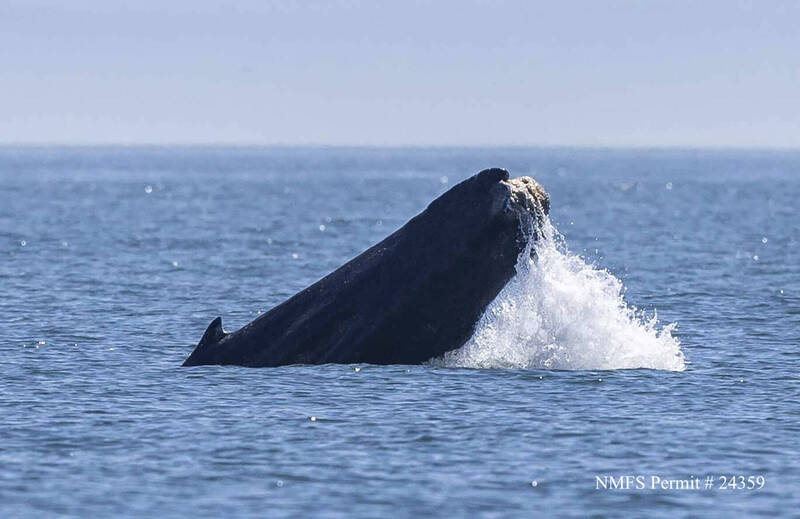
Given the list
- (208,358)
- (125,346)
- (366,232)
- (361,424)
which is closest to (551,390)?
(361,424)

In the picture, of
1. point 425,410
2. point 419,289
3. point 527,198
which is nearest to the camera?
point 425,410

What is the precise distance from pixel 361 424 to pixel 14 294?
2053 cm

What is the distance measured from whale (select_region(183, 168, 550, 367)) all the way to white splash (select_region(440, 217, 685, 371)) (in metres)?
1.26

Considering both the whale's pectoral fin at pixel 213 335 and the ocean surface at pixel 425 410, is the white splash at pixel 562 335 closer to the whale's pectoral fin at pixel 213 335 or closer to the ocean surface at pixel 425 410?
the ocean surface at pixel 425 410

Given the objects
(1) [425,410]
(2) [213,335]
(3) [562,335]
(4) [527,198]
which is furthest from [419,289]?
(3) [562,335]

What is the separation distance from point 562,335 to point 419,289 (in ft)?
14.2

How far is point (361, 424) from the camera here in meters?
21.4

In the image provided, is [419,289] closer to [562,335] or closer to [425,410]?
[425,410]

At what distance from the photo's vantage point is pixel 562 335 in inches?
1048

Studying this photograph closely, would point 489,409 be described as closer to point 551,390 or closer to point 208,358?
point 551,390

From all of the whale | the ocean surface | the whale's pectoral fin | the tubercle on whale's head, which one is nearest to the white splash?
the ocean surface

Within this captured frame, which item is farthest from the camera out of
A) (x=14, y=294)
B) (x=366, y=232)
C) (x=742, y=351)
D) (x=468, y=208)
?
(x=366, y=232)

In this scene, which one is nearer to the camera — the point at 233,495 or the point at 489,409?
the point at 233,495

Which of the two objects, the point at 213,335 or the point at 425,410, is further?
the point at 213,335
